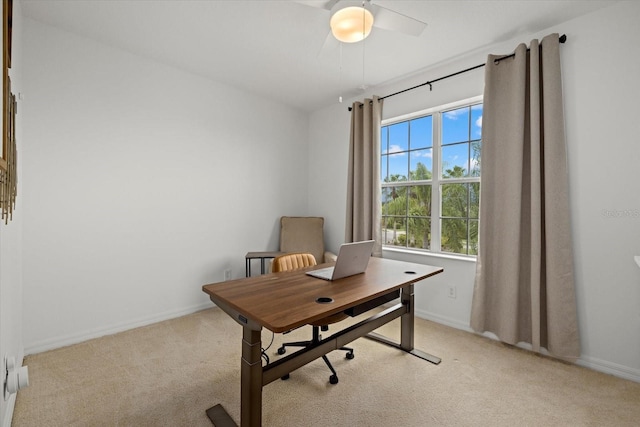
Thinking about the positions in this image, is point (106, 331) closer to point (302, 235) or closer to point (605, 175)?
point (302, 235)

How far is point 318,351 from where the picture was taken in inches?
65.4

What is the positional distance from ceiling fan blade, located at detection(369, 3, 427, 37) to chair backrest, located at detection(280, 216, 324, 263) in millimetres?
2498

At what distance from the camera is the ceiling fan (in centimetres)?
176

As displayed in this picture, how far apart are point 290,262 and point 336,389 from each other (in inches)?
35.7

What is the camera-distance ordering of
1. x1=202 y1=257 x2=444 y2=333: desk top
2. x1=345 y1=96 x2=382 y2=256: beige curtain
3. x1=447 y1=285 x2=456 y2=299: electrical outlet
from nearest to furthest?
x1=202 y1=257 x2=444 y2=333: desk top < x1=447 y1=285 x2=456 y2=299: electrical outlet < x1=345 y1=96 x2=382 y2=256: beige curtain

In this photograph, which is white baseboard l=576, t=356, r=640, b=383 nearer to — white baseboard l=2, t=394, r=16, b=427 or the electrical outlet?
the electrical outlet

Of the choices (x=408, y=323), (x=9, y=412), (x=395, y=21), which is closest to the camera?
(x=9, y=412)

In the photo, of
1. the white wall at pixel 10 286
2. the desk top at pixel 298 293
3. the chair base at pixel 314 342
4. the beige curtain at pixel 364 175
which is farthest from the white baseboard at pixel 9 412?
the beige curtain at pixel 364 175

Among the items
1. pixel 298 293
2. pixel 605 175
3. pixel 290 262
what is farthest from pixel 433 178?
pixel 298 293

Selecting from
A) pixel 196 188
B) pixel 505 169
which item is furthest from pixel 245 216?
pixel 505 169

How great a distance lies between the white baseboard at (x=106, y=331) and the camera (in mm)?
2354

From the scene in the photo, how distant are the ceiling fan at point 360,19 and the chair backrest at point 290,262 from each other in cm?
156

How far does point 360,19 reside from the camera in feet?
5.90

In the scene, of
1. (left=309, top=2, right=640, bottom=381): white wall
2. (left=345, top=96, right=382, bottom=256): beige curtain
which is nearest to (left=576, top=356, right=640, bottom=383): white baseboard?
(left=309, top=2, right=640, bottom=381): white wall
